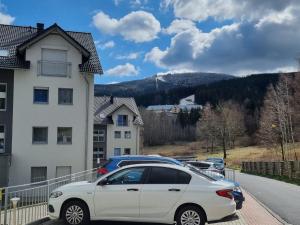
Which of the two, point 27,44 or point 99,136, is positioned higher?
point 27,44

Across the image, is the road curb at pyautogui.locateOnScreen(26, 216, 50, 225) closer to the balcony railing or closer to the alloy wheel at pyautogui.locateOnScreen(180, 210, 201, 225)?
the alloy wheel at pyautogui.locateOnScreen(180, 210, 201, 225)

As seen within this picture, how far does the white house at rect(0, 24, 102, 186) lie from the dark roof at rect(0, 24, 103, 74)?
2.7 inches

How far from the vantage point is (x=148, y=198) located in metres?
12.1

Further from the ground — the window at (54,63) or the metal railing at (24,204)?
the window at (54,63)

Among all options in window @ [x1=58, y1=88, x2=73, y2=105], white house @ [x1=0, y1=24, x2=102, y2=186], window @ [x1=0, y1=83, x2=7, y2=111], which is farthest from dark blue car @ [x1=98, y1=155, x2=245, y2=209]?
window @ [x1=0, y1=83, x2=7, y2=111]

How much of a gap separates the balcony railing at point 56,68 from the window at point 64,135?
395cm

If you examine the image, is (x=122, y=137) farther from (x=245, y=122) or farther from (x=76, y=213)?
(x=245, y=122)

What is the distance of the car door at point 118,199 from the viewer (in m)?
12.1

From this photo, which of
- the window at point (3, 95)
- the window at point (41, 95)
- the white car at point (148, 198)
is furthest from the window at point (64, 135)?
the white car at point (148, 198)

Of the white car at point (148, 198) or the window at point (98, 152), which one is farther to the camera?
the window at point (98, 152)

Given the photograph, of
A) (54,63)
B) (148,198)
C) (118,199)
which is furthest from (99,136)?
(148,198)

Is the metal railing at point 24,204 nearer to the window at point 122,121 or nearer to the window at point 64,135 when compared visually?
the window at point 64,135

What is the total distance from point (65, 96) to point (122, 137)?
30539 mm

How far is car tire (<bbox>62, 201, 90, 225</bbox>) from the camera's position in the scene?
1238cm
